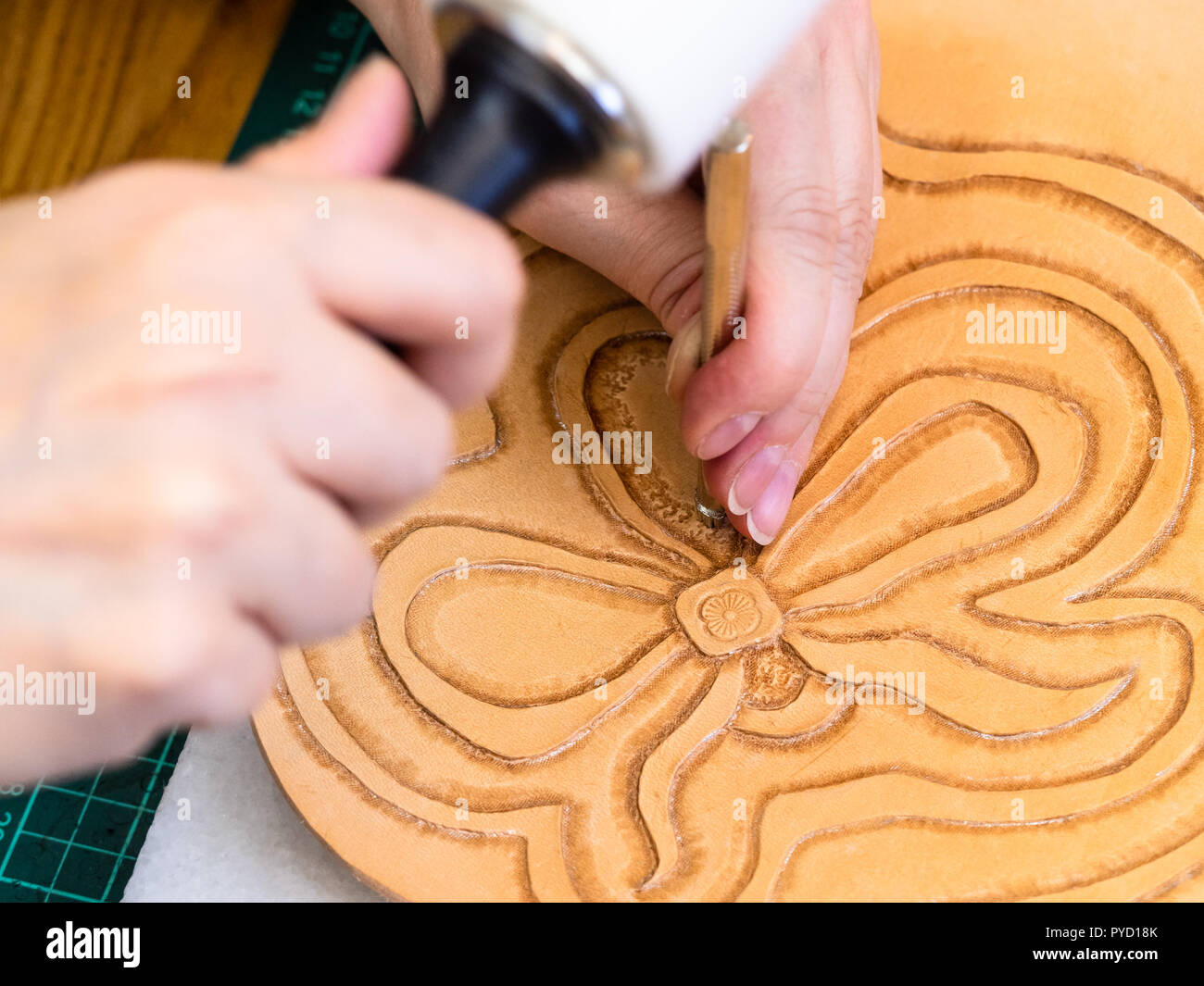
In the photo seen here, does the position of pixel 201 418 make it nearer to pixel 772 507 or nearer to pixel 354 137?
pixel 354 137

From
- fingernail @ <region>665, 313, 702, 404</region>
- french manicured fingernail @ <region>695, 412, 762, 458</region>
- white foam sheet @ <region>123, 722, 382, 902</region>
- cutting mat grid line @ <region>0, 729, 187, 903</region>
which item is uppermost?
fingernail @ <region>665, 313, 702, 404</region>

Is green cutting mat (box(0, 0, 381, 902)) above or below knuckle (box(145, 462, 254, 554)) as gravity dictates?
below

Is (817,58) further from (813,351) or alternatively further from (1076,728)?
(1076,728)

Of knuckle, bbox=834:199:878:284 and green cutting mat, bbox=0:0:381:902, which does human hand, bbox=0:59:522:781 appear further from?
green cutting mat, bbox=0:0:381:902

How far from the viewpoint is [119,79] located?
0.96 meters

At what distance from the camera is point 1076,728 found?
499 millimetres

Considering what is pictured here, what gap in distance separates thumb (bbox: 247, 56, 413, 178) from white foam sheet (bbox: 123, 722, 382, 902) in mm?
381

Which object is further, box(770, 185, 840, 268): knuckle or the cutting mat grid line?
the cutting mat grid line

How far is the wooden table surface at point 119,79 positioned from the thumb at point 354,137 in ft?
2.20

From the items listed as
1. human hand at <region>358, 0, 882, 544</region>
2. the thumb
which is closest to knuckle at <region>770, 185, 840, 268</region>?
human hand at <region>358, 0, 882, 544</region>

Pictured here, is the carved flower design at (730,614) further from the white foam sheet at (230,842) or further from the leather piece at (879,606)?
the white foam sheet at (230,842)

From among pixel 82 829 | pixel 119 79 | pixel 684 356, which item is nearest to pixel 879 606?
pixel 684 356

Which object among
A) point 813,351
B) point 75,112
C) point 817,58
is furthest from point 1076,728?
point 75,112

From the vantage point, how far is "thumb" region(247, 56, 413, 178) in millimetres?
316
